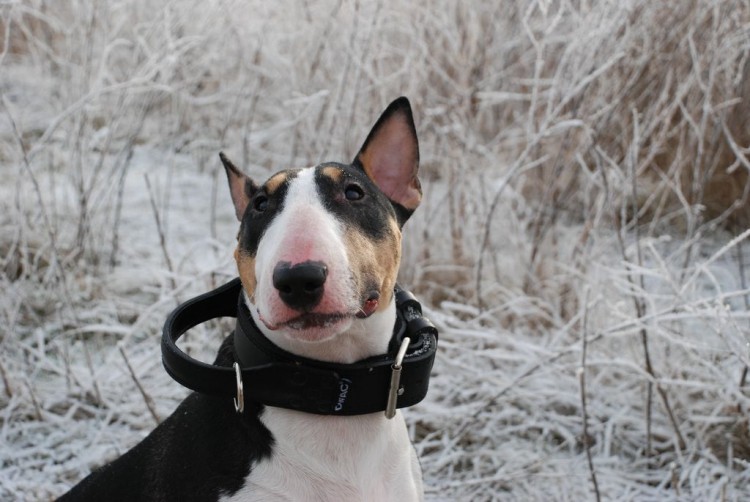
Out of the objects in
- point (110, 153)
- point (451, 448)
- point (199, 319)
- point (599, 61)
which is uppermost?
point (599, 61)

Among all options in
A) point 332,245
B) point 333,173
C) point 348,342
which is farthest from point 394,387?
point 333,173

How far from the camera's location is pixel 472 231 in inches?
170

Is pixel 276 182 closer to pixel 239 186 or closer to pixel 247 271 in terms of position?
pixel 247 271

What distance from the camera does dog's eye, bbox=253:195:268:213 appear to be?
183 cm

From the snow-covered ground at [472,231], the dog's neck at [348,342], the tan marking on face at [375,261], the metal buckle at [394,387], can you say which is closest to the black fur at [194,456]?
the dog's neck at [348,342]

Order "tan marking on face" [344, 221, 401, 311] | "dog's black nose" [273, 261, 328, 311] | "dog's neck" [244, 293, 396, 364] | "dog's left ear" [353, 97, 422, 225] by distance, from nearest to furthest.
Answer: "dog's black nose" [273, 261, 328, 311]
"tan marking on face" [344, 221, 401, 311]
"dog's neck" [244, 293, 396, 364]
"dog's left ear" [353, 97, 422, 225]

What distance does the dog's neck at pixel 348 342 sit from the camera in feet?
5.78

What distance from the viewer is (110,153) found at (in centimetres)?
569

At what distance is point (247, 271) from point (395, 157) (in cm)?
55

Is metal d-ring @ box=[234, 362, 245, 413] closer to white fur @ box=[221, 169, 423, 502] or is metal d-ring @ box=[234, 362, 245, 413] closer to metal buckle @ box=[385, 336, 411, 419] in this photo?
white fur @ box=[221, 169, 423, 502]

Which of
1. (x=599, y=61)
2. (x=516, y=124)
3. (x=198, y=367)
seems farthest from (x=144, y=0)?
(x=198, y=367)

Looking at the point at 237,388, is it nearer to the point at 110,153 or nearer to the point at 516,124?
the point at 516,124

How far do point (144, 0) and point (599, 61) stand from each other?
8.87 feet

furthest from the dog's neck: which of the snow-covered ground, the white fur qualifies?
the snow-covered ground
